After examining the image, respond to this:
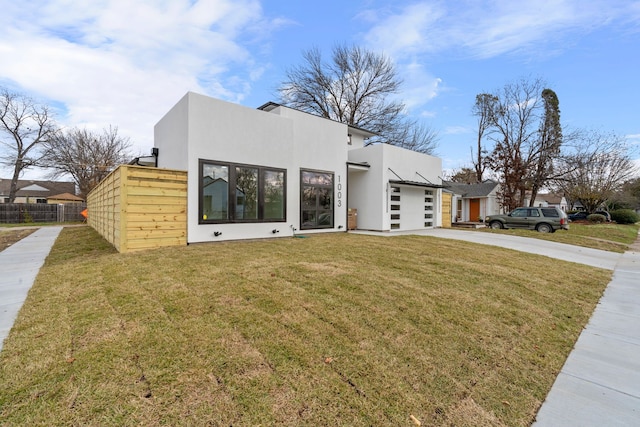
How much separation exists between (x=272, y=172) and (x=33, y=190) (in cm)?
4854

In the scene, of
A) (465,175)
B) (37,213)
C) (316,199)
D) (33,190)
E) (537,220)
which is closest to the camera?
(316,199)

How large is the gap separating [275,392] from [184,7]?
9680mm

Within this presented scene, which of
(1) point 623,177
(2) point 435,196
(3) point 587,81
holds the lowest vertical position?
(2) point 435,196

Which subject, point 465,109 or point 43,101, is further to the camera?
point 465,109

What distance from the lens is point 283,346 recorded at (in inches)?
102

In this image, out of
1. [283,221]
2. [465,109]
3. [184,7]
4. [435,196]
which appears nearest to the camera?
[184,7]

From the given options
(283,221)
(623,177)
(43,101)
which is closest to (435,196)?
(283,221)

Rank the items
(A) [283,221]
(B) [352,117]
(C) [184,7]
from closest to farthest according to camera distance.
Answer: (C) [184,7] < (A) [283,221] < (B) [352,117]

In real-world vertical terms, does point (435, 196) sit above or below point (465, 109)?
below

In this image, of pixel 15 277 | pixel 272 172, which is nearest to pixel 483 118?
pixel 272 172

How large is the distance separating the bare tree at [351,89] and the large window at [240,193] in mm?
15560

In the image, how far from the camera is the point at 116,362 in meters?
2.24

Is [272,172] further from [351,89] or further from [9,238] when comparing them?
[351,89]

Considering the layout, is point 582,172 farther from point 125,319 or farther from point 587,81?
point 125,319
